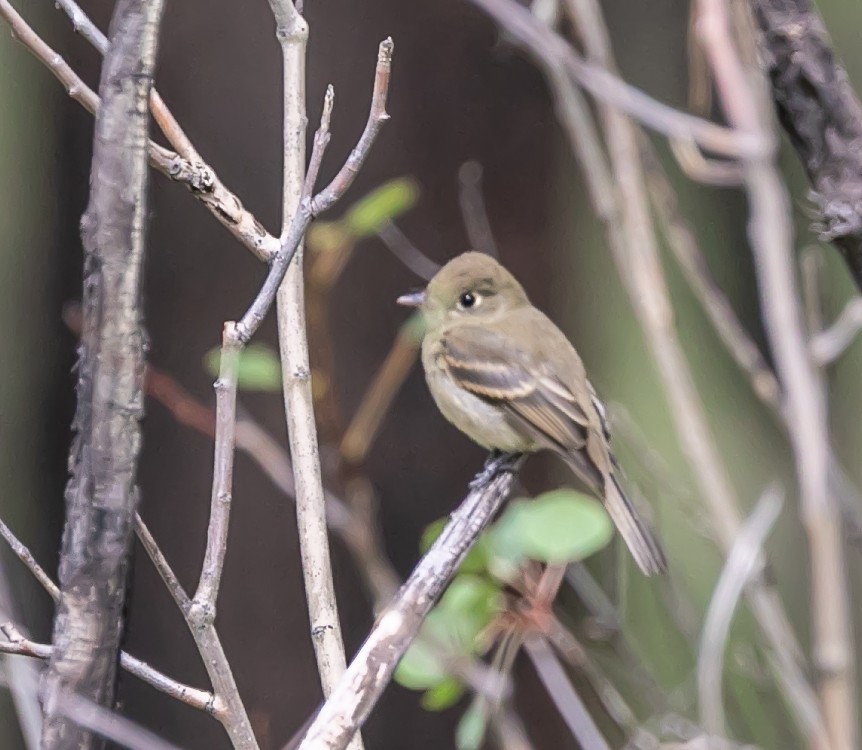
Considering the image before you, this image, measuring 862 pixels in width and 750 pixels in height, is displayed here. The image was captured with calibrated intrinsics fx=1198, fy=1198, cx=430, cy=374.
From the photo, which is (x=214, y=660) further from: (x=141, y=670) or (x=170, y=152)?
(x=170, y=152)

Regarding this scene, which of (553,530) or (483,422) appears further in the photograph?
(483,422)

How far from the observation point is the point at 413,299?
226 cm

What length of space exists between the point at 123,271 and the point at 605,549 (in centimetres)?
189

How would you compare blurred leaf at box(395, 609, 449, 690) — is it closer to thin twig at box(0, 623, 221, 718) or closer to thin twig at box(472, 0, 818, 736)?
thin twig at box(0, 623, 221, 718)

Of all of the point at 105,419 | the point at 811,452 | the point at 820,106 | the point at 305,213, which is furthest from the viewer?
the point at 820,106

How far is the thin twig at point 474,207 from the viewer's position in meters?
2.39

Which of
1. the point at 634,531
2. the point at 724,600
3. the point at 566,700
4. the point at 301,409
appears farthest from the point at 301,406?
the point at 634,531

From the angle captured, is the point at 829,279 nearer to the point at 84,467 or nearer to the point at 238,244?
the point at 238,244

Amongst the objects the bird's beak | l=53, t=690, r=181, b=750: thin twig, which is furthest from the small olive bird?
l=53, t=690, r=181, b=750: thin twig

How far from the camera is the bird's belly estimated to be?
7.55 ft

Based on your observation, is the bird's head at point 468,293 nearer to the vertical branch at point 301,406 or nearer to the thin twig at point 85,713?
the vertical branch at point 301,406

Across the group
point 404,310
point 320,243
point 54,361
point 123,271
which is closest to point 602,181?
point 320,243

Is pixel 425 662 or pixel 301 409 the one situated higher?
pixel 301 409

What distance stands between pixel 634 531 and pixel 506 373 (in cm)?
50
